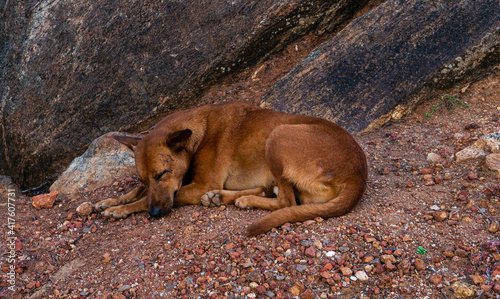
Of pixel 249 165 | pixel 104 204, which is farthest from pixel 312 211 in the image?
pixel 104 204

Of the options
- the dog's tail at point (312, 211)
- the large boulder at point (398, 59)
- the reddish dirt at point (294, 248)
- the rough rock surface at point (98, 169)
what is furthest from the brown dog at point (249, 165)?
the large boulder at point (398, 59)

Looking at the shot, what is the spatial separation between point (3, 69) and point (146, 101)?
283 cm

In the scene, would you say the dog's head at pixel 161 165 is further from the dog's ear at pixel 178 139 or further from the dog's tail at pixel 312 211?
the dog's tail at pixel 312 211

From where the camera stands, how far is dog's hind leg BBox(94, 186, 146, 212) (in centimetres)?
475

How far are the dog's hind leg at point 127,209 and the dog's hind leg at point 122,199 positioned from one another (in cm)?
19

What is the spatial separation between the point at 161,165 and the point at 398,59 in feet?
13.3

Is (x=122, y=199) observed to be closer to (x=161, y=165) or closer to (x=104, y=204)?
(x=104, y=204)

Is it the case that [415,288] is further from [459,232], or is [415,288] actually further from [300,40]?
[300,40]

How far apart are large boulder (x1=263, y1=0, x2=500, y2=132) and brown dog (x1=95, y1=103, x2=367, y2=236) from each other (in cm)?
170

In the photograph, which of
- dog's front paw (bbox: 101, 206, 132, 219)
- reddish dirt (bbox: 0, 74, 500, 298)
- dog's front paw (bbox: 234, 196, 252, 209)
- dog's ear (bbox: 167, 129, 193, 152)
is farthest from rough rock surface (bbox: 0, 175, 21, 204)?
dog's front paw (bbox: 234, 196, 252, 209)

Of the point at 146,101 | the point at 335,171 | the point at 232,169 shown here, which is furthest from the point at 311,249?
the point at 146,101

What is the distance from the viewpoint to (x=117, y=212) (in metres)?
4.57

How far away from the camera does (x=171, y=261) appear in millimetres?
3562

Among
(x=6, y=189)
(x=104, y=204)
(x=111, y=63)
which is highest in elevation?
(x=111, y=63)
